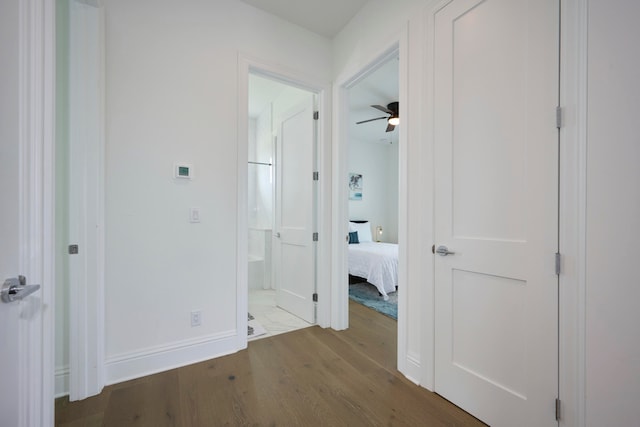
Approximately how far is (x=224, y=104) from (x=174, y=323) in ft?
5.74

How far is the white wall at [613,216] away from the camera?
100 centimetres

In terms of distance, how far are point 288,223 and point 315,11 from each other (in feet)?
6.81

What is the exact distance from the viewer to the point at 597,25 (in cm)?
108

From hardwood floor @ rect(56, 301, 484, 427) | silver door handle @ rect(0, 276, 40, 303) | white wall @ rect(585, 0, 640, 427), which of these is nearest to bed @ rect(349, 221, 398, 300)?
hardwood floor @ rect(56, 301, 484, 427)

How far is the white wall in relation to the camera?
100cm

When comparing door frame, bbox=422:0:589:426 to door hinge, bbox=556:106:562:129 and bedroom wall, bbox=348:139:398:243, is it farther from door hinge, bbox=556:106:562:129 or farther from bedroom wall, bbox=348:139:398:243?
bedroom wall, bbox=348:139:398:243

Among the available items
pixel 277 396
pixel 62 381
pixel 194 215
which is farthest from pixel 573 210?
pixel 62 381

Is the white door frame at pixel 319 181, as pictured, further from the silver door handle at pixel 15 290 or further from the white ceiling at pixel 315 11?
the silver door handle at pixel 15 290

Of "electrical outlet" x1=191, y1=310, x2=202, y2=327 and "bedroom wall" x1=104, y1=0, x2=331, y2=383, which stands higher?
"bedroom wall" x1=104, y1=0, x2=331, y2=383

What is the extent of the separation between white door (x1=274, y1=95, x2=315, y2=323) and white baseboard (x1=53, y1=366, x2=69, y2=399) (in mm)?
1857

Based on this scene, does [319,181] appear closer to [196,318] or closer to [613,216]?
[196,318]

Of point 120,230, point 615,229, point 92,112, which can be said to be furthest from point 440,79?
point 120,230

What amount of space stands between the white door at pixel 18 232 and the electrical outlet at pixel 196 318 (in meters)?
1.22

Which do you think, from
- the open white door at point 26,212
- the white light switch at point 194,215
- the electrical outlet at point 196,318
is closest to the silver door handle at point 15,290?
the open white door at point 26,212
